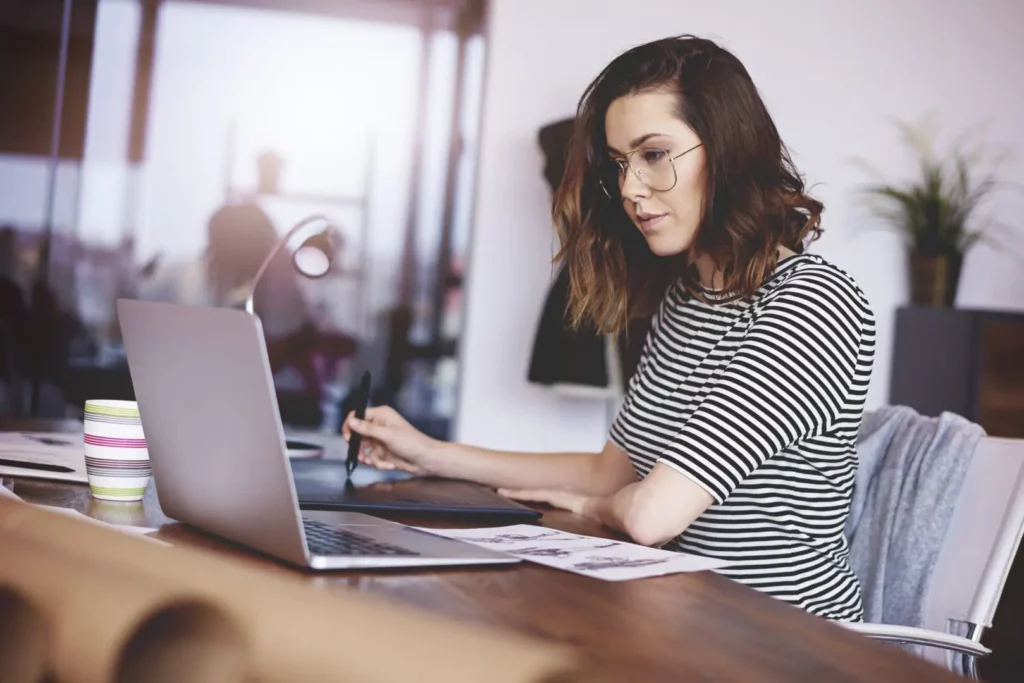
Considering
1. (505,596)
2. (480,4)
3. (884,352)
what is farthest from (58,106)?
(505,596)

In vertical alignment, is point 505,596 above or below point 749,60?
below

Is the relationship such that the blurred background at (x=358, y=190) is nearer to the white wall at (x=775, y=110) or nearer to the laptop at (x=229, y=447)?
the white wall at (x=775, y=110)

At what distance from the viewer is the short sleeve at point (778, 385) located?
4.37 ft

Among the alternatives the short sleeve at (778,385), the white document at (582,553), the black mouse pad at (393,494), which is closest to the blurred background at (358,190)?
the black mouse pad at (393,494)

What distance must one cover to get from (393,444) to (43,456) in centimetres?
52

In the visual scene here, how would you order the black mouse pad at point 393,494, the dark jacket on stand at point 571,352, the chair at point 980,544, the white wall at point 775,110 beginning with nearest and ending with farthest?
1. the black mouse pad at point 393,494
2. the chair at point 980,544
3. the dark jacket on stand at point 571,352
4. the white wall at point 775,110

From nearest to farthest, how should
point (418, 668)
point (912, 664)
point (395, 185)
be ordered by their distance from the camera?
point (418, 668)
point (912, 664)
point (395, 185)

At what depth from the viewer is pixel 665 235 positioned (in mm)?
1670

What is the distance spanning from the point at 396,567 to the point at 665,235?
2.98ft

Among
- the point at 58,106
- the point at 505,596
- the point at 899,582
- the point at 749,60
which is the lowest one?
the point at 899,582

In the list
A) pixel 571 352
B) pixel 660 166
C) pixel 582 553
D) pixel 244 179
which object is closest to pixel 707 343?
pixel 660 166

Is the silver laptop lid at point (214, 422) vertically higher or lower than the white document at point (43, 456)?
higher

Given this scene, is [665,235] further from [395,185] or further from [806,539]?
[395,185]

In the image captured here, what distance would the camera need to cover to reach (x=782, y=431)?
4.51 ft
